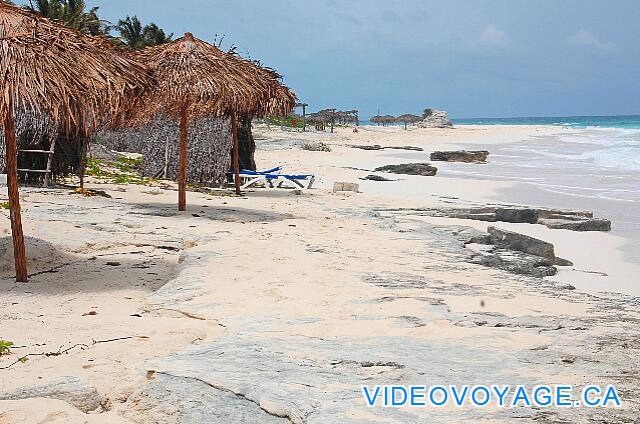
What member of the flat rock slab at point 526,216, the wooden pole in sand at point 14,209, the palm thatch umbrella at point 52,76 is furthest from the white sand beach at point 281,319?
the palm thatch umbrella at point 52,76

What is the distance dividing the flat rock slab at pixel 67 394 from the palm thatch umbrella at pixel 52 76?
2408 mm

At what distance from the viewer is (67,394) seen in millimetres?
2877

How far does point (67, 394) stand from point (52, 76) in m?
2.72

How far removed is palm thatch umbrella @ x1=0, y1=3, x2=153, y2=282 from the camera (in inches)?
183

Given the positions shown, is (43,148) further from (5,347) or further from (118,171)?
(5,347)

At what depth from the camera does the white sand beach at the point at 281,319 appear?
115 inches

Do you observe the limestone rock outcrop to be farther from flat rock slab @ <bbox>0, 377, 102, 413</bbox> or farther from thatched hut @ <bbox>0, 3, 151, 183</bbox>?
flat rock slab @ <bbox>0, 377, 102, 413</bbox>

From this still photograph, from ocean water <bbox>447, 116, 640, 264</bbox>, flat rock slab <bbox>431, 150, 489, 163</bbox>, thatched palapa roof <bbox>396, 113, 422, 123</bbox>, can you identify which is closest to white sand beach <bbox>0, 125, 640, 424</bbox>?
ocean water <bbox>447, 116, 640, 264</bbox>

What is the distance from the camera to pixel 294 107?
11.6 m

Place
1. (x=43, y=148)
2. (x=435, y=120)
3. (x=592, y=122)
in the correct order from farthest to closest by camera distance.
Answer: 1. (x=592, y=122)
2. (x=435, y=120)
3. (x=43, y=148)

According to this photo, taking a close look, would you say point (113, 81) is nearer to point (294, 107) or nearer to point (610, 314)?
point (610, 314)

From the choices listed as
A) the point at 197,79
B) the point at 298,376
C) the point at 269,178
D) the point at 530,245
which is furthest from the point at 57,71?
the point at 269,178

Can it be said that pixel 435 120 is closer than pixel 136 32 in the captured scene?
No

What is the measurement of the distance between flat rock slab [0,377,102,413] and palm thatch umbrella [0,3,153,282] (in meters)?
2.41
